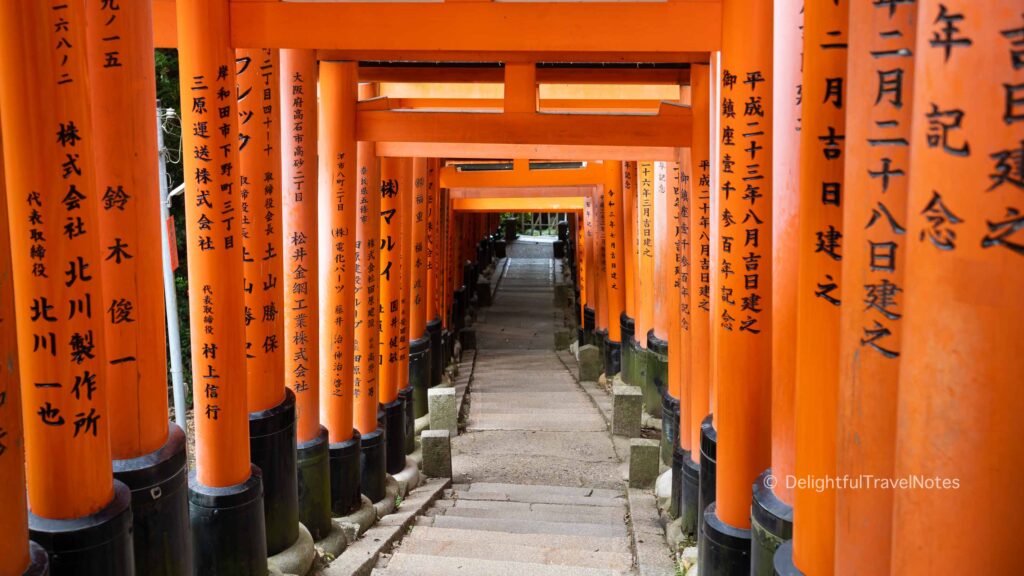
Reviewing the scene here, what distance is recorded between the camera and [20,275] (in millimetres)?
A: 3262

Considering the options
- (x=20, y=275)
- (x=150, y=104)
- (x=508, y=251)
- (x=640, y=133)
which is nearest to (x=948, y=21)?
(x=20, y=275)

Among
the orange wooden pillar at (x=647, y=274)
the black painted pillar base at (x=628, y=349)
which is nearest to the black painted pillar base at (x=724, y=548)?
the orange wooden pillar at (x=647, y=274)

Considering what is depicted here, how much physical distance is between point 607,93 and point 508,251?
26681 mm

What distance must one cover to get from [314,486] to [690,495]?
2.46 m

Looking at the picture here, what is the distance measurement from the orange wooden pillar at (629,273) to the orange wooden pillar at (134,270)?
787 centimetres

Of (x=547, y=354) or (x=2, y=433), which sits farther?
(x=547, y=354)

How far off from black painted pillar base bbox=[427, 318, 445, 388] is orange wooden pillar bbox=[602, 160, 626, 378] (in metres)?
2.39

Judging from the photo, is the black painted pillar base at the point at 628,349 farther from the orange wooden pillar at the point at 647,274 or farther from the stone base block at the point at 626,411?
the stone base block at the point at 626,411

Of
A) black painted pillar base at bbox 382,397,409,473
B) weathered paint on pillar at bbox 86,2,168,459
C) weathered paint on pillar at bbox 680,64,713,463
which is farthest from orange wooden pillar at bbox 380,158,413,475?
weathered paint on pillar at bbox 86,2,168,459

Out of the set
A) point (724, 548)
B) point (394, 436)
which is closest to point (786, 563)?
point (724, 548)

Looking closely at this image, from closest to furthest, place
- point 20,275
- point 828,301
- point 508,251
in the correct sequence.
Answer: point 828,301 < point 20,275 < point 508,251

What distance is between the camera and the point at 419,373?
455 inches

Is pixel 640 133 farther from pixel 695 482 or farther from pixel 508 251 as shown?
pixel 508 251

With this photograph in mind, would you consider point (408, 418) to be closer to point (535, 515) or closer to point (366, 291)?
point (535, 515)
